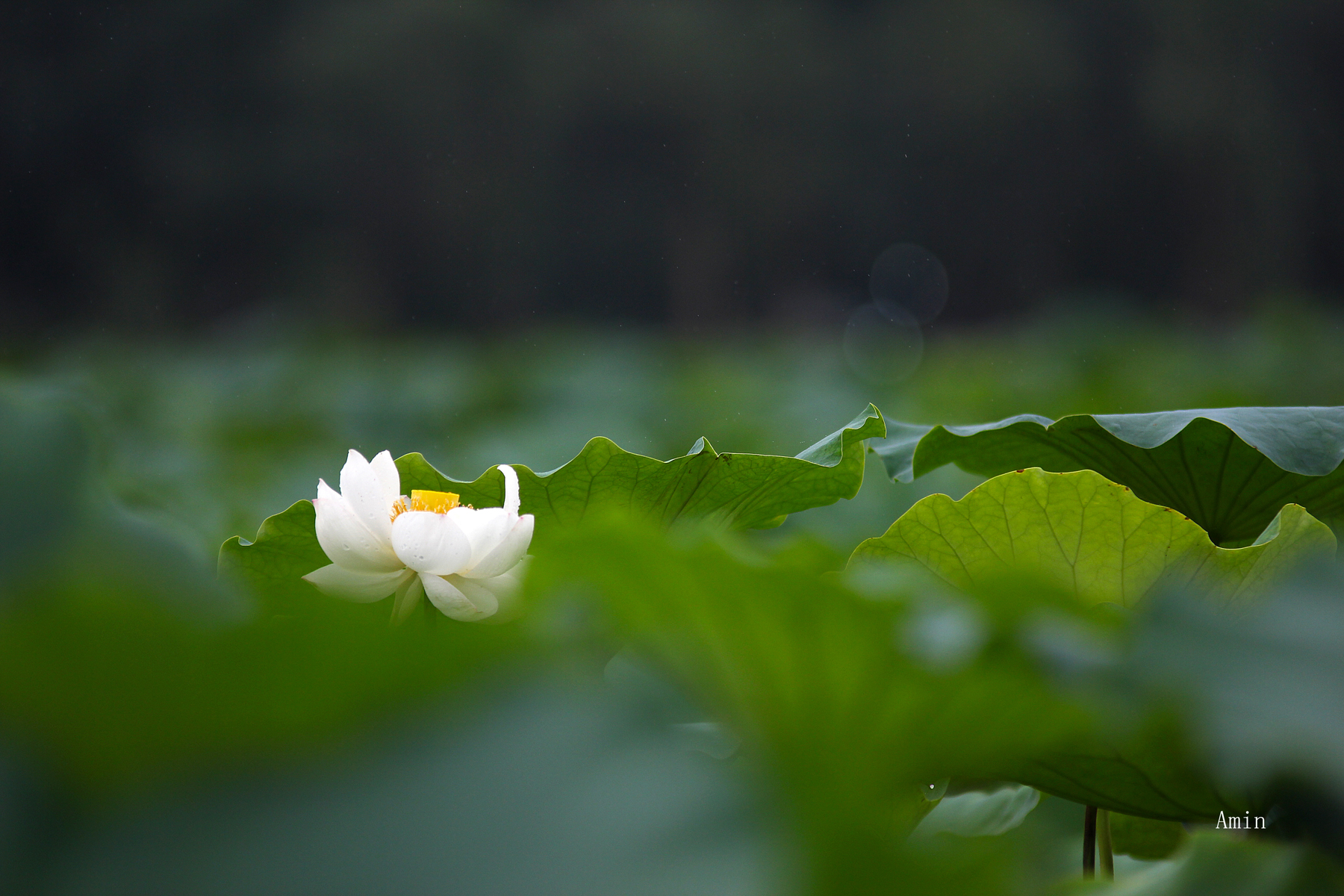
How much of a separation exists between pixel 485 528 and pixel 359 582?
64 millimetres

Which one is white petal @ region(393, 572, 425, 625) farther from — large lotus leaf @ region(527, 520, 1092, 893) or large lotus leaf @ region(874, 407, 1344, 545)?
large lotus leaf @ region(874, 407, 1344, 545)

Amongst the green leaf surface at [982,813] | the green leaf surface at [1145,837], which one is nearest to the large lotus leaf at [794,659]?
the green leaf surface at [982,813]

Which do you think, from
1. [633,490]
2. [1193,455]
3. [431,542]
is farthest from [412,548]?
[1193,455]

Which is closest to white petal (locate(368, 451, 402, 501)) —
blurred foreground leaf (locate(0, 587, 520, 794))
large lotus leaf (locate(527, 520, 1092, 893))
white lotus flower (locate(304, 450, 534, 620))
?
white lotus flower (locate(304, 450, 534, 620))

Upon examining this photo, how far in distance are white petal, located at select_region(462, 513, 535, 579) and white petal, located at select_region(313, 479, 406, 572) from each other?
4 cm

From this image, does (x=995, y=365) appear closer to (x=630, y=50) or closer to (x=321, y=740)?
(x=321, y=740)

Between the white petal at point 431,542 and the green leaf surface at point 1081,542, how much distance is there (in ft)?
0.58

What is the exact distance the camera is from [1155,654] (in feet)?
0.87

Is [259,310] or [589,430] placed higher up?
[259,310]

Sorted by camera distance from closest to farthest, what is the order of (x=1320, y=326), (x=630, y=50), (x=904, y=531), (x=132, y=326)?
(x=904, y=531) < (x=1320, y=326) < (x=132, y=326) < (x=630, y=50)

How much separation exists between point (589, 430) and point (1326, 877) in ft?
4.98

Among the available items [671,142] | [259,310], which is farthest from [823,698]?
[671,142]

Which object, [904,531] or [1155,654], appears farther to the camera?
[904,531]

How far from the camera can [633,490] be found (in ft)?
1.77
